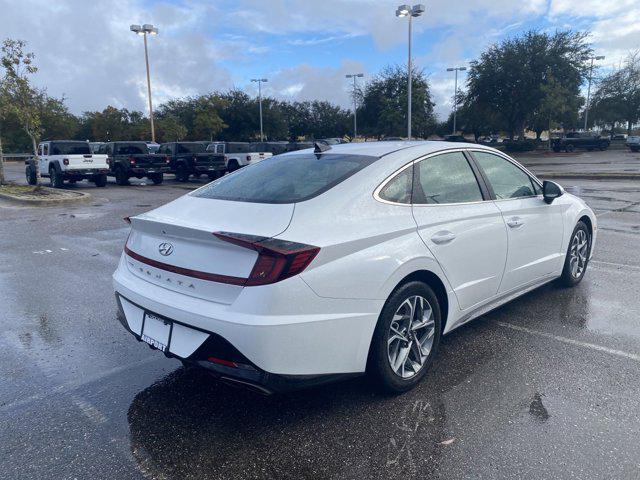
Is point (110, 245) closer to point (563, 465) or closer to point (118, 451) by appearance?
point (118, 451)

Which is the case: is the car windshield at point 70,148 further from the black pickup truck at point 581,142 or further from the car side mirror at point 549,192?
the black pickup truck at point 581,142

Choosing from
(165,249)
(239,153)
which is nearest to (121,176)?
(239,153)

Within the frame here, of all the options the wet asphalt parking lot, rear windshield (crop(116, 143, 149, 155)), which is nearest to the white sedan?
the wet asphalt parking lot

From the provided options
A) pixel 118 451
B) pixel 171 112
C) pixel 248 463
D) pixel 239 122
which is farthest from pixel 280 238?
pixel 171 112

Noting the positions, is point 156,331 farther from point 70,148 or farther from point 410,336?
point 70,148

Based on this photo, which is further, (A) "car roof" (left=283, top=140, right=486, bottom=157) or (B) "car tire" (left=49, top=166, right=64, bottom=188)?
(B) "car tire" (left=49, top=166, right=64, bottom=188)

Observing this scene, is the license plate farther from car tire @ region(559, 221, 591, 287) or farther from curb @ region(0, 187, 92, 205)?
curb @ region(0, 187, 92, 205)

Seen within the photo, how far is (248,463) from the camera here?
2.69 metres

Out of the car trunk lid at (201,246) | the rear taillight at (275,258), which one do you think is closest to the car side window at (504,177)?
the car trunk lid at (201,246)

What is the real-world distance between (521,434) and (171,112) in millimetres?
67648

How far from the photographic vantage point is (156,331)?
3057 mm

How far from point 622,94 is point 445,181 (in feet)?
195

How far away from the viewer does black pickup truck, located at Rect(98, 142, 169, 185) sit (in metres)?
21.3

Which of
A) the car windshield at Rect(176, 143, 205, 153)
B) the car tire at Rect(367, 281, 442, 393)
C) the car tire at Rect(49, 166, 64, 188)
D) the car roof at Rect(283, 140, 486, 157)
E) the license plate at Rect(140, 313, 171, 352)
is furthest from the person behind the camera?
the car windshield at Rect(176, 143, 205, 153)
